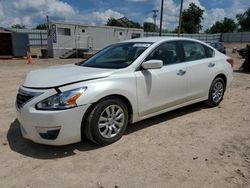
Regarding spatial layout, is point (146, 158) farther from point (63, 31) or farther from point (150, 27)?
point (150, 27)

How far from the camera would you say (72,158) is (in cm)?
355

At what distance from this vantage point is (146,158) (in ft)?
11.5

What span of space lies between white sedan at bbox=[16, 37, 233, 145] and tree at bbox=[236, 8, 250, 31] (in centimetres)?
8549

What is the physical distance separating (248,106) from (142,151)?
11.4 feet

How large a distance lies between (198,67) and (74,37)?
2148cm

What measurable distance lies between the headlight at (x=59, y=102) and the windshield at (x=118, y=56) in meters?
1.03

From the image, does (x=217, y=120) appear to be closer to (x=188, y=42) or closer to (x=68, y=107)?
(x=188, y=42)

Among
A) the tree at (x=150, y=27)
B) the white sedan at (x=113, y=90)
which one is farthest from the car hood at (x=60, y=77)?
the tree at (x=150, y=27)

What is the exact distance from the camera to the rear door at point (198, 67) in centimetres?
507

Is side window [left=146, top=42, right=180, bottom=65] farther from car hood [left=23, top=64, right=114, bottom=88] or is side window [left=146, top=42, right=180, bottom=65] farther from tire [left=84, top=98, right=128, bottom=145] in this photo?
tire [left=84, top=98, right=128, bottom=145]

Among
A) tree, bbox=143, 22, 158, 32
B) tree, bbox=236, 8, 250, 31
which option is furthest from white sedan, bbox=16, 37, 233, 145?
tree, bbox=236, 8, 250, 31

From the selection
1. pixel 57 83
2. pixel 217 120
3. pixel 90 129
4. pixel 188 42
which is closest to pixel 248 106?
pixel 217 120

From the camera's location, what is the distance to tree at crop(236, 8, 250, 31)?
265 feet

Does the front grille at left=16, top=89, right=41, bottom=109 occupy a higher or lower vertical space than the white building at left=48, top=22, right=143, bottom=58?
lower
